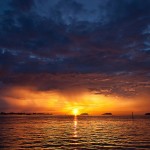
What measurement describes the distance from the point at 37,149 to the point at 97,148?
32.7 feet

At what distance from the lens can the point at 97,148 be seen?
42438mm

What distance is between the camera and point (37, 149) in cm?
Answer: 4091

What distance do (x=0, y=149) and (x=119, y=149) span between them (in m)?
19.3

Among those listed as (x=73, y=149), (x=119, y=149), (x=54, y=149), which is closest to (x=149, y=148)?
(x=119, y=149)

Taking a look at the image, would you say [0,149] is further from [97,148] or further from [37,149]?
[97,148]

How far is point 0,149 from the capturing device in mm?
41062

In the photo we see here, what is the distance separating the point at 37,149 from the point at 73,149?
5.84m

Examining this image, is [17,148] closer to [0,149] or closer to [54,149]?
[0,149]

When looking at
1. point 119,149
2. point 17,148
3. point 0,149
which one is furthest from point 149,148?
point 0,149

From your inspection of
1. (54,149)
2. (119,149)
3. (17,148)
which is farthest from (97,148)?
(17,148)

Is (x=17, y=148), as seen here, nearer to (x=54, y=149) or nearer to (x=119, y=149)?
(x=54, y=149)

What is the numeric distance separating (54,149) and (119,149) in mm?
10571

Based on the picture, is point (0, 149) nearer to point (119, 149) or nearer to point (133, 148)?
point (119, 149)

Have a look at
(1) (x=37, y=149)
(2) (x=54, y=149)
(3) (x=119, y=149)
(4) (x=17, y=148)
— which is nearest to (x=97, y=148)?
(3) (x=119, y=149)
